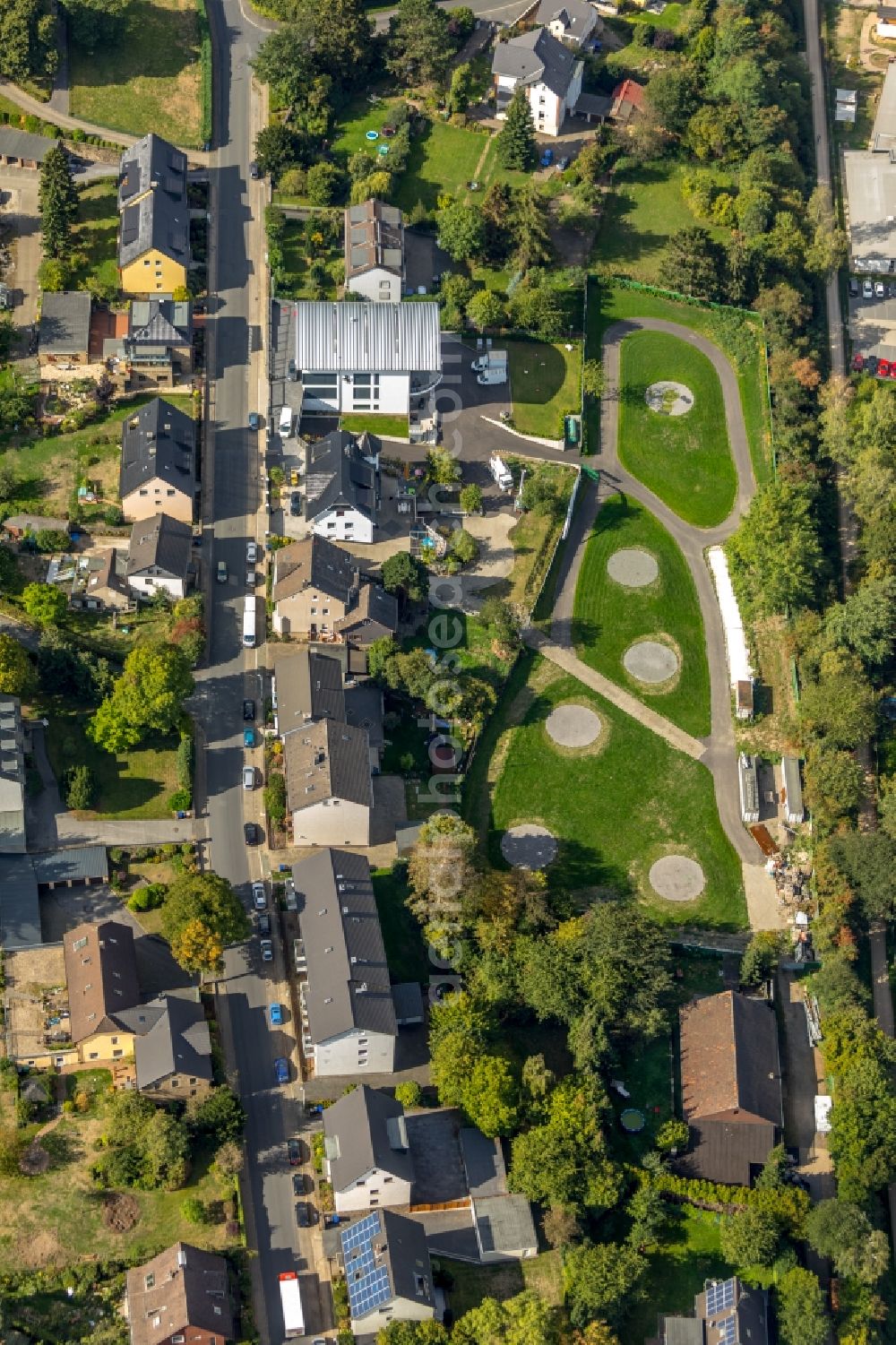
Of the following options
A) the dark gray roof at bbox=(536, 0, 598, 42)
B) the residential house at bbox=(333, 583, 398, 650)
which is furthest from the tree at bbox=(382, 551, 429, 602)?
the dark gray roof at bbox=(536, 0, 598, 42)

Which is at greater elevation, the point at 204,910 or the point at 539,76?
the point at 539,76

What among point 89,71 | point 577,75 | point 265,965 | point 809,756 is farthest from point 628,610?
point 89,71

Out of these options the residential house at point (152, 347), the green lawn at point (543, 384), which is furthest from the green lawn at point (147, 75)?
the green lawn at point (543, 384)

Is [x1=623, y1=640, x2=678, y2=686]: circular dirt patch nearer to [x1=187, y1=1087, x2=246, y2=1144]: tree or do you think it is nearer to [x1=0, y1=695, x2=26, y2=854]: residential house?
[x1=0, y1=695, x2=26, y2=854]: residential house

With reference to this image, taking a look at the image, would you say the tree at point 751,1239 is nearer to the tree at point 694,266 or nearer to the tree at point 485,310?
the tree at point 485,310

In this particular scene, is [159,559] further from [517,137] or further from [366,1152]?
[517,137]

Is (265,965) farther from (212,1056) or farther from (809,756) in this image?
(809,756)

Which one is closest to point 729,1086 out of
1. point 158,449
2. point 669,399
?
point 158,449
